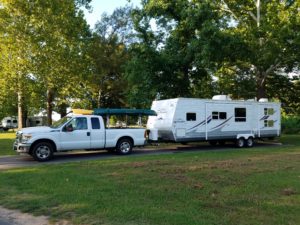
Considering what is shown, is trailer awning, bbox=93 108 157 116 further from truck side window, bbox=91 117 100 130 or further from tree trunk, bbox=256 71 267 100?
tree trunk, bbox=256 71 267 100

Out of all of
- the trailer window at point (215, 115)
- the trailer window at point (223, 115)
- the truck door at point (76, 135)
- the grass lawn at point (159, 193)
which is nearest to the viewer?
the grass lawn at point (159, 193)

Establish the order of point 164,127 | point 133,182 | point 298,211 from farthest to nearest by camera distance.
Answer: point 164,127 → point 133,182 → point 298,211

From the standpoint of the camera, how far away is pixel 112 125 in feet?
61.4

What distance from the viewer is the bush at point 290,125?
133 ft

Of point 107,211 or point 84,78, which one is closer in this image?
point 107,211

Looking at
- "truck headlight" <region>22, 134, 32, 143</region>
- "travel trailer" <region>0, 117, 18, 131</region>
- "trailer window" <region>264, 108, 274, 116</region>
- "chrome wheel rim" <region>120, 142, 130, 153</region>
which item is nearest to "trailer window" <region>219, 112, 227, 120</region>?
"trailer window" <region>264, 108, 274, 116</region>

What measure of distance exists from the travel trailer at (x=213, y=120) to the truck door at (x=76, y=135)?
393cm

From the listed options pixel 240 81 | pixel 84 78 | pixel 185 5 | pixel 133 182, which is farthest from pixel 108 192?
pixel 84 78

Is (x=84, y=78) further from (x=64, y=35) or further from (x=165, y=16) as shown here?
(x=165, y=16)

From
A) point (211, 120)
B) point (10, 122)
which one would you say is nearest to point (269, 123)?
point (211, 120)

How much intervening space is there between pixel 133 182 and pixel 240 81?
22118 millimetres

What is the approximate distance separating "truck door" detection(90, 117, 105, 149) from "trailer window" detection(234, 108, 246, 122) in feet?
28.6

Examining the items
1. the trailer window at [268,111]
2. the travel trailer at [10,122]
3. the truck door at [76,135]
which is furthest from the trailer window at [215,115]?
the travel trailer at [10,122]

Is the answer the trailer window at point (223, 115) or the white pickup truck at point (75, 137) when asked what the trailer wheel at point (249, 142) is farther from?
the white pickup truck at point (75, 137)
